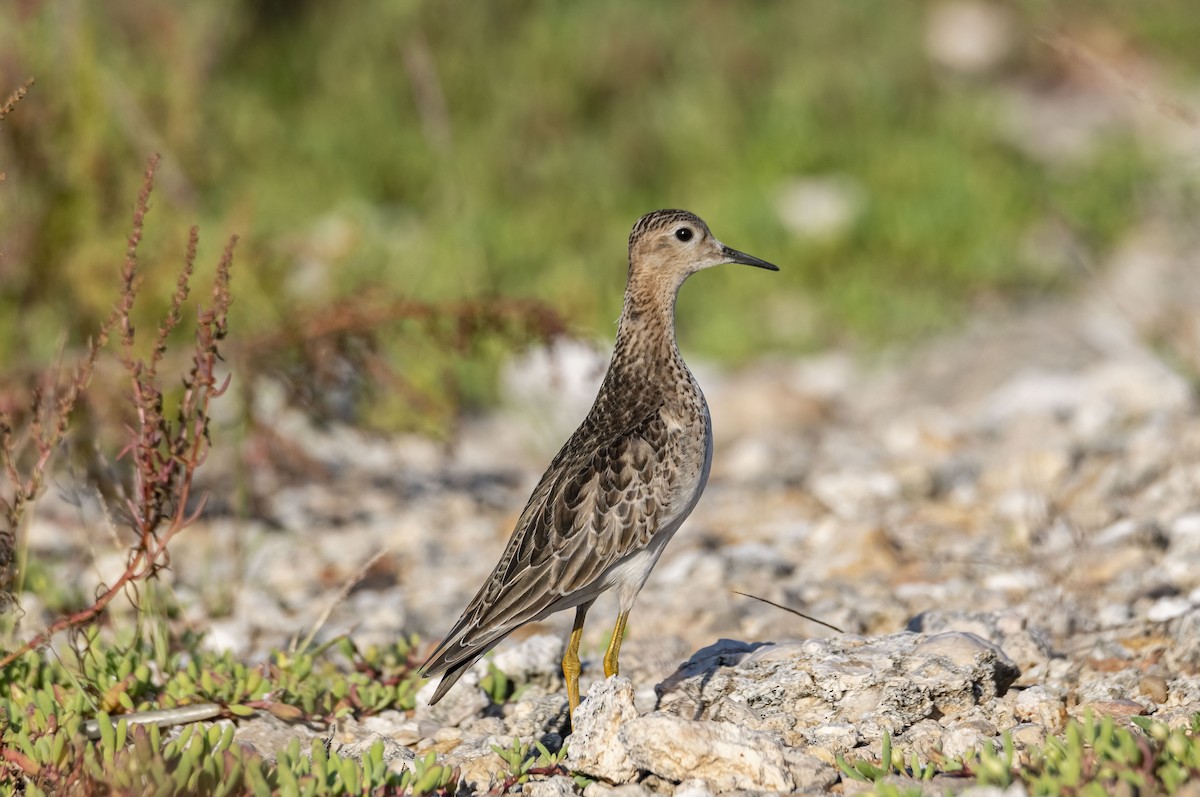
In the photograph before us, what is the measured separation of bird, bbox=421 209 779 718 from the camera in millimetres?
4488

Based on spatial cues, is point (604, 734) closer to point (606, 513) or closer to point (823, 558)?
point (606, 513)

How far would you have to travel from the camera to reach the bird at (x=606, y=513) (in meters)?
4.49

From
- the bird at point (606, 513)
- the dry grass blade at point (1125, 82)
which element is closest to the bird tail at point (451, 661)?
the bird at point (606, 513)

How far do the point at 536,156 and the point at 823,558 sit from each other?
6.07m

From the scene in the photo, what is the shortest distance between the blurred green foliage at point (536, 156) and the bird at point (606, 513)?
248 centimetres

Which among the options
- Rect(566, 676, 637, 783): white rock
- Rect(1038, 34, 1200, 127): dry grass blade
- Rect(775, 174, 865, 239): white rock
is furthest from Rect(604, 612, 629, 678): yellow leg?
Rect(775, 174, 865, 239): white rock

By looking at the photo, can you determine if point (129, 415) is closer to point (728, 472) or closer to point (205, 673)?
point (205, 673)

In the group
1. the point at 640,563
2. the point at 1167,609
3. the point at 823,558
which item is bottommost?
the point at 640,563

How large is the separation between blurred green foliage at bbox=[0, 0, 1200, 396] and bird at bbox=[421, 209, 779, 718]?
8.13 feet

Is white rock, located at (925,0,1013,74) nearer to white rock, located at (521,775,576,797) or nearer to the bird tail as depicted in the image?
Answer: the bird tail

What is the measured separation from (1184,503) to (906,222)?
178 inches

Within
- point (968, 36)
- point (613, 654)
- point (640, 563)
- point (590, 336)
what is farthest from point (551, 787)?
point (968, 36)

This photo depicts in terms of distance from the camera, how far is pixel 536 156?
37.3 feet

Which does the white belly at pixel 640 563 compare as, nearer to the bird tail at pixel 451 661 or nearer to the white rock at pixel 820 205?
the bird tail at pixel 451 661
